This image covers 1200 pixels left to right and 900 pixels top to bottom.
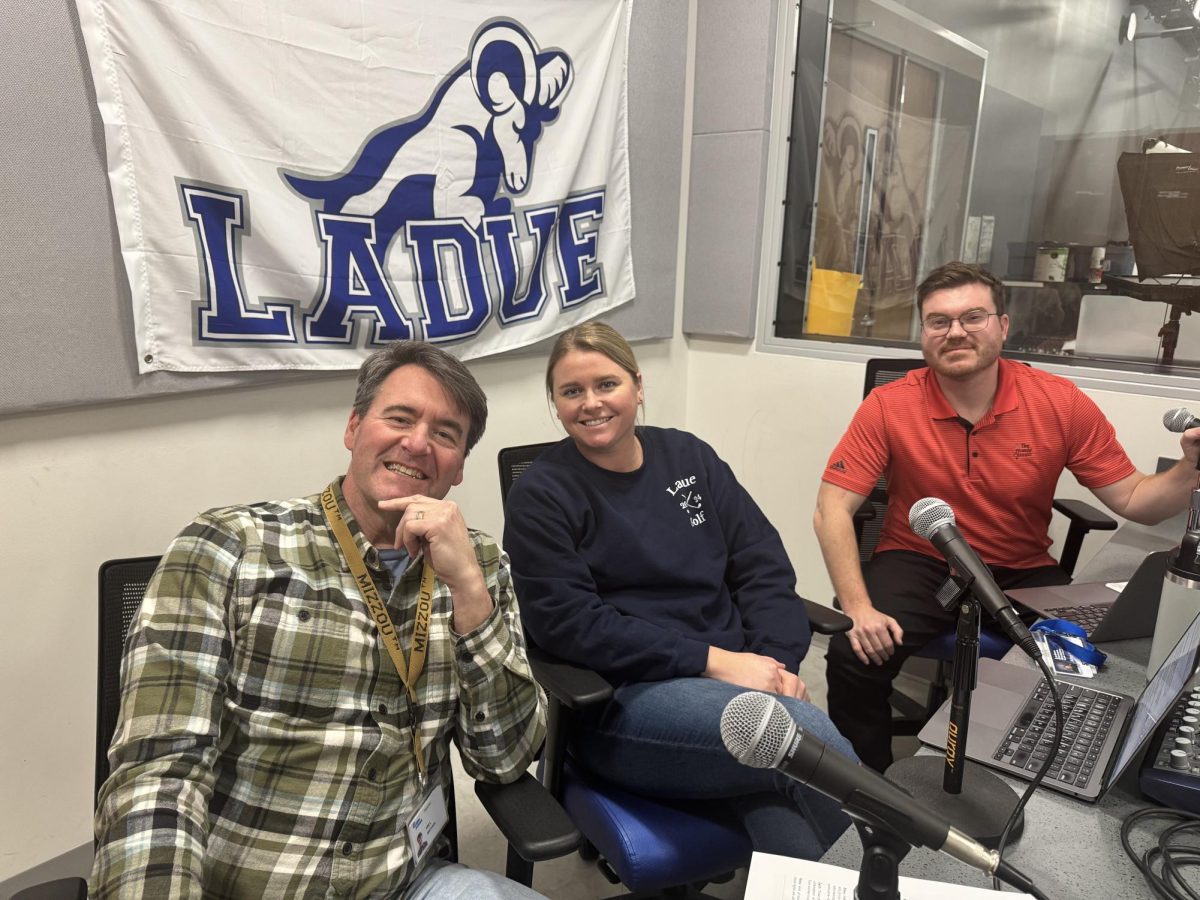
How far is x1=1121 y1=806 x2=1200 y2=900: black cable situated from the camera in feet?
2.72

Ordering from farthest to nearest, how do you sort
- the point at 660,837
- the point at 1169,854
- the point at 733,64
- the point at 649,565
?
the point at 733,64, the point at 649,565, the point at 660,837, the point at 1169,854

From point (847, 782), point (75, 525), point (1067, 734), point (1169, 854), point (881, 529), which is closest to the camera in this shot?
point (847, 782)

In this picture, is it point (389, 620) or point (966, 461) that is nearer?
Result: point (389, 620)

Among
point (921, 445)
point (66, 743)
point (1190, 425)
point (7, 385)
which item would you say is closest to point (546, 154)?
point (921, 445)

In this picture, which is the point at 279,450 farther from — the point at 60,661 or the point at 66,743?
the point at 66,743

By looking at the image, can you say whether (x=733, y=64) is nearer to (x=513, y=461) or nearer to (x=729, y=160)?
(x=729, y=160)

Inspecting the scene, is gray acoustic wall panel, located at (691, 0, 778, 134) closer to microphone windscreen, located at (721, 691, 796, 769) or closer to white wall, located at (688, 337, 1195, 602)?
white wall, located at (688, 337, 1195, 602)

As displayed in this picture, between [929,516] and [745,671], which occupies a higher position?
[929,516]

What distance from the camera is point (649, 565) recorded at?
163 centimetres

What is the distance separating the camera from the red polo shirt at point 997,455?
2072 mm

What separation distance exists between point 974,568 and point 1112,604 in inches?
27.4

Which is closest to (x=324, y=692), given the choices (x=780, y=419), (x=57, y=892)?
(x=57, y=892)

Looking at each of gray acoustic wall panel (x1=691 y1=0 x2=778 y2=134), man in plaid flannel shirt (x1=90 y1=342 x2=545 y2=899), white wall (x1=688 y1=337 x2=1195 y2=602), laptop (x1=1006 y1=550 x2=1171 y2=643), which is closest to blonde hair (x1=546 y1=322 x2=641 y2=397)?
man in plaid flannel shirt (x1=90 y1=342 x2=545 y2=899)

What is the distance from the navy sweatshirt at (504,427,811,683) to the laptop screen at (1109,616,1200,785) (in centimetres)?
71
